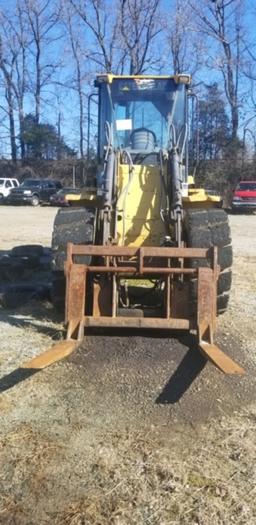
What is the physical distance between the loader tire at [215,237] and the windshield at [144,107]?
4.12 ft

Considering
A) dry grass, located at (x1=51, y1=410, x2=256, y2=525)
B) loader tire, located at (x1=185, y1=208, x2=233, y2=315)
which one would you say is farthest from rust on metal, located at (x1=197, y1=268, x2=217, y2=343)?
dry grass, located at (x1=51, y1=410, x2=256, y2=525)

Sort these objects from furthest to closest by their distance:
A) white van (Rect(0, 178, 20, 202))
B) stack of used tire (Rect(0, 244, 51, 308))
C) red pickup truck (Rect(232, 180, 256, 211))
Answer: white van (Rect(0, 178, 20, 202)) → red pickup truck (Rect(232, 180, 256, 211)) → stack of used tire (Rect(0, 244, 51, 308))

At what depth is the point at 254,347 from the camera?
6.22 meters

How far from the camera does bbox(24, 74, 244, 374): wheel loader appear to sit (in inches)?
226

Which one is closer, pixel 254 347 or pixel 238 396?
pixel 238 396

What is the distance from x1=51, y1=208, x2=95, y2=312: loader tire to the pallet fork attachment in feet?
1.81

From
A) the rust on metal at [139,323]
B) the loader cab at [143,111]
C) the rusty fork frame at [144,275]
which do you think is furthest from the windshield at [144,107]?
the rust on metal at [139,323]

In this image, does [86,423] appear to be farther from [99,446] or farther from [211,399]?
[211,399]

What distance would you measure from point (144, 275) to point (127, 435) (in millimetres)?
2370

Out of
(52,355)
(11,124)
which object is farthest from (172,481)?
(11,124)

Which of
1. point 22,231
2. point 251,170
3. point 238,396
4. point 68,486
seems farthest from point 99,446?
point 251,170

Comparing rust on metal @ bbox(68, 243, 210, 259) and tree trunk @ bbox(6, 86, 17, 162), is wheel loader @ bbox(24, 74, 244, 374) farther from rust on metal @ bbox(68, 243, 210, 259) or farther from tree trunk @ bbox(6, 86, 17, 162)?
tree trunk @ bbox(6, 86, 17, 162)

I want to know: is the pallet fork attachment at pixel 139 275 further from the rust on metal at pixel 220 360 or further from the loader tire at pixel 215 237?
the loader tire at pixel 215 237

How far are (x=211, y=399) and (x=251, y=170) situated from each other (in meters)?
40.0
